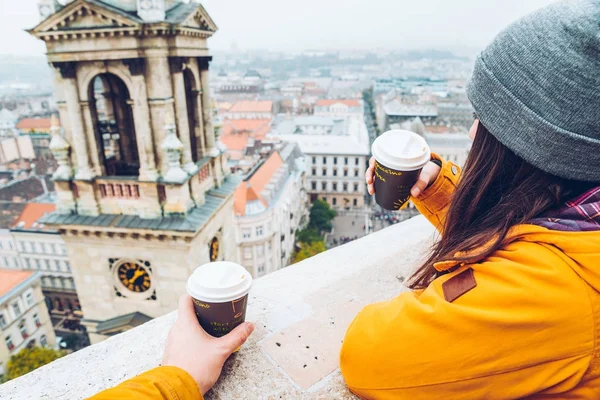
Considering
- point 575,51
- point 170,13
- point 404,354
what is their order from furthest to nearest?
point 170,13 → point 404,354 → point 575,51

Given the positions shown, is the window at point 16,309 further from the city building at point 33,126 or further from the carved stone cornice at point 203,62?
the city building at point 33,126

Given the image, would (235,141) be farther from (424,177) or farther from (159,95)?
(424,177)

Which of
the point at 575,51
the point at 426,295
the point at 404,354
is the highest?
the point at 575,51

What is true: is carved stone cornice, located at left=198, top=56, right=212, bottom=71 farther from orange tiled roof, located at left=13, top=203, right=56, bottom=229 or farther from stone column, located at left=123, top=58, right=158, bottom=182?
orange tiled roof, located at left=13, top=203, right=56, bottom=229

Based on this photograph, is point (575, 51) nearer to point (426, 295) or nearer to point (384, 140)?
point (426, 295)

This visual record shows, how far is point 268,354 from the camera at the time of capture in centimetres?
242

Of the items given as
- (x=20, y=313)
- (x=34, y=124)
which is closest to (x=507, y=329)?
(x=20, y=313)

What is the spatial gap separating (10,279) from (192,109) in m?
20.2

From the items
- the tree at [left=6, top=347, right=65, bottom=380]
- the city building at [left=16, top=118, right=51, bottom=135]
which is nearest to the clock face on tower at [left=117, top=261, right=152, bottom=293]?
the tree at [left=6, top=347, right=65, bottom=380]

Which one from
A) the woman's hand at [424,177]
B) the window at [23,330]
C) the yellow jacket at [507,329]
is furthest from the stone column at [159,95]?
the window at [23,330]

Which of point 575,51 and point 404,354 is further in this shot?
point 404,354

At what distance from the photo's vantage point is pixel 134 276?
34.0 ft

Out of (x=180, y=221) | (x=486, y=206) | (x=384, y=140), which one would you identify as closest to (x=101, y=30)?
(x=180, y=221)

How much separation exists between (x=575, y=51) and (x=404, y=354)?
1.10 metres
